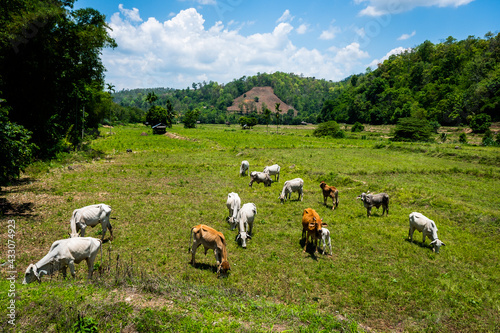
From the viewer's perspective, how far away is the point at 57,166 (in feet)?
88.7

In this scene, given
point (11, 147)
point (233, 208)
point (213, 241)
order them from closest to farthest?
1. point (213, 241)
2. point (11, 147)
3. point (233, 208)

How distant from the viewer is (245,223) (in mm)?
12531

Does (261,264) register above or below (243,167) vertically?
below

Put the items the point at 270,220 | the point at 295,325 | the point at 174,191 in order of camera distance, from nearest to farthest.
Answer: the point at 295,325 < the point at 270,220 < the point at 174,191

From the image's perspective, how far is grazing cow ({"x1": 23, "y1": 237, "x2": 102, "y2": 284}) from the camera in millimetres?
7634

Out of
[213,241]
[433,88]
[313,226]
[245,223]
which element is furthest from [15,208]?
[433,88]

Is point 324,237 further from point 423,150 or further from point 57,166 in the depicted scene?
point 423,150

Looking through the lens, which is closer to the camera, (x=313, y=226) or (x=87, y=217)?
(x=87, y=217)

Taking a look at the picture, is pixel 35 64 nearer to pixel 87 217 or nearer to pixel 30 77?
pixel 30 77

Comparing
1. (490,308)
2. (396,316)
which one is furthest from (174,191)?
(490,308)

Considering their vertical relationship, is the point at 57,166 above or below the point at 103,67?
below

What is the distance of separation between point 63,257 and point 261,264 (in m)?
6.96

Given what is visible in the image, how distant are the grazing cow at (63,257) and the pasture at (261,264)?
0.40 meters

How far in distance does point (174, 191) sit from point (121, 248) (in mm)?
9292
